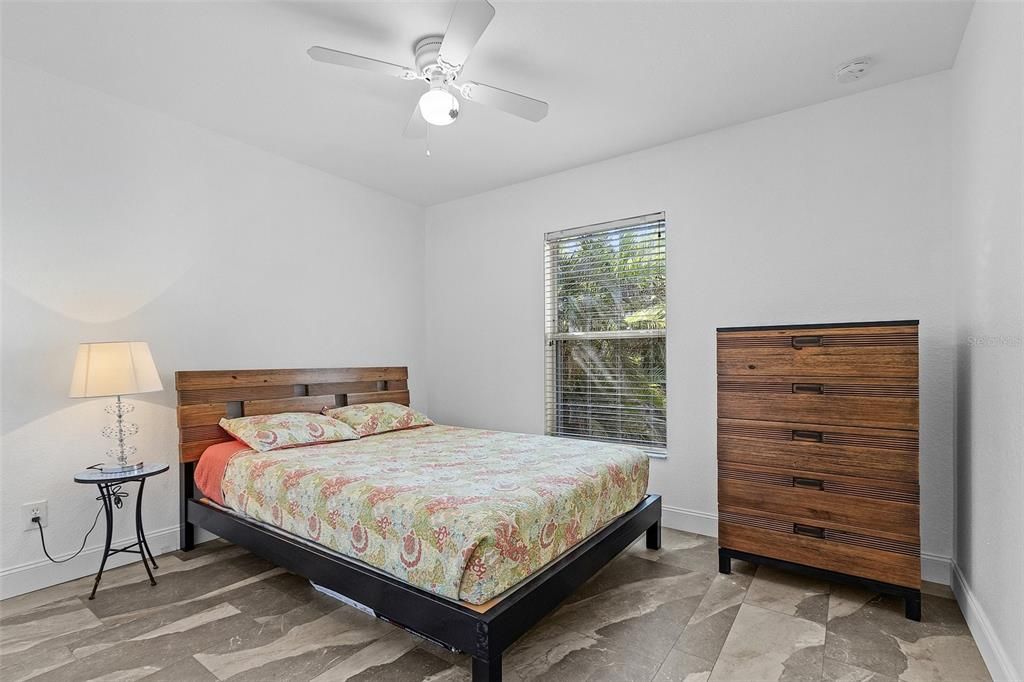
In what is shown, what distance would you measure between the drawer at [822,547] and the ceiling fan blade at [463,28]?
253 centimetres

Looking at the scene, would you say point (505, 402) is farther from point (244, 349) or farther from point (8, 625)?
point (8, 625)

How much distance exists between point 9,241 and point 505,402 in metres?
3.15

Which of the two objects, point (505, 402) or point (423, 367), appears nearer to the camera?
point (505, 402)

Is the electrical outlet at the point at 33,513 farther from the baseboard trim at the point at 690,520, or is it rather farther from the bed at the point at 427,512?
the baseboard trim at the point at 690,520

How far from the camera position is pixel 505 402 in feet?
14.0

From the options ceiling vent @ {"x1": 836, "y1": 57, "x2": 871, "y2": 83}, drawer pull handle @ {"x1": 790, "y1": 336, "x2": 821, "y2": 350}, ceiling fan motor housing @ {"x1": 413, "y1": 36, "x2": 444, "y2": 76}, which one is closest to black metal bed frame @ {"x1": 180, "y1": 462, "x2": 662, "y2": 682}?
drawer pull handle @ {"x1": 790, "y1": 336, "x2": 821, "y2": 350}

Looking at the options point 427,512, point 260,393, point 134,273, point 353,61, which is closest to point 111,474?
point 260,393

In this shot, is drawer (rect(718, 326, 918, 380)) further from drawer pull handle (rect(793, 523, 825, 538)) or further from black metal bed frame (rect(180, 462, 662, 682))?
black metal bed frame (rect(180, 462, 662, 682))

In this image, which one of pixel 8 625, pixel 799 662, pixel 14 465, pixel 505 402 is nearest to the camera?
pixel 799 662

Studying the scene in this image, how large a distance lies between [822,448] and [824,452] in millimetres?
20

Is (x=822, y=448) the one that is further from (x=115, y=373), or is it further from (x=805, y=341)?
(x=115, y=373)

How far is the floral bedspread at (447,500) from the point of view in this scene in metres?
1.71

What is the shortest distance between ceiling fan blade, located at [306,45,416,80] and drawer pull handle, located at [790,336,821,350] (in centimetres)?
220

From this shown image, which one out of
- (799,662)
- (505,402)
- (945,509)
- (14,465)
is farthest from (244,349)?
(945,509)
